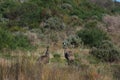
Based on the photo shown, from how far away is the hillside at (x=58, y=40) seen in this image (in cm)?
923

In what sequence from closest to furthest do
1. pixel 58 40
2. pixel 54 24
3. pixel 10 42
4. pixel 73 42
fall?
pixel 10 42, pixel 73 42, pixel 58 40, pixel 54 24

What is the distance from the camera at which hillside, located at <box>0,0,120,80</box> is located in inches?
364

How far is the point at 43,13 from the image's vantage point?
4259 centimetres

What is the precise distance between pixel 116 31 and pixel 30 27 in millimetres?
8012

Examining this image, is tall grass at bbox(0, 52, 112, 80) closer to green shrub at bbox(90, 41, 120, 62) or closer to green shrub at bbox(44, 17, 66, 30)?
green shrub at bbox(90, 41, 120, 62)

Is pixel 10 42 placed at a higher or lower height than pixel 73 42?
higher

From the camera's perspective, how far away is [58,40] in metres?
32.1

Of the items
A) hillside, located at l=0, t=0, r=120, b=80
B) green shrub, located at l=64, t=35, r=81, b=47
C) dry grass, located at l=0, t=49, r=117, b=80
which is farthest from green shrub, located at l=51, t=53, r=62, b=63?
dry grass, located at l=0, t=49, r=117, b=80

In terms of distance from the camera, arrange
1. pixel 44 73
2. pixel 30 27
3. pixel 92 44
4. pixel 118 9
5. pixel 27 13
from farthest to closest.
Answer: pixel 118 9
pixel 27 13
pixel 30 27
pixel 92 44
pixel 44 73

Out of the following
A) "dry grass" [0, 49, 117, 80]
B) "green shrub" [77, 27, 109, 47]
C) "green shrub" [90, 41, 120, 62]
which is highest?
"dry grass" [0, 49, 117, 80]

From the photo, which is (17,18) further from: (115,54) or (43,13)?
(115,54)

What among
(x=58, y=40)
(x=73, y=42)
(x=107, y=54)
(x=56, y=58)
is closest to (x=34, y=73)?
(x=56, y=58)

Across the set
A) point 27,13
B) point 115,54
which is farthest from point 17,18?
point 115,54

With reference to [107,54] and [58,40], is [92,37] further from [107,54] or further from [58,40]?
[107,54]
